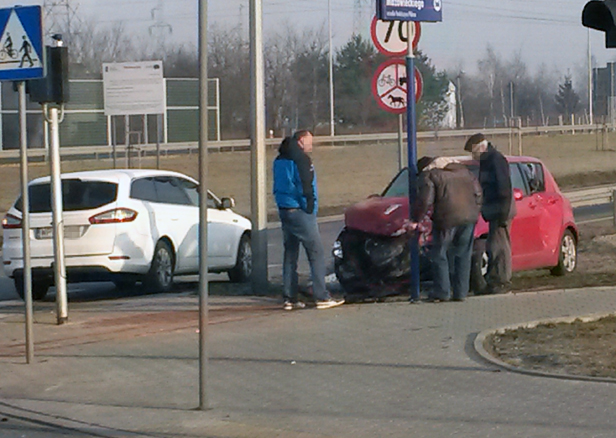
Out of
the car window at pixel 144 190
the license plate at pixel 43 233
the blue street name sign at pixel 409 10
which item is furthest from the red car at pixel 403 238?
the license plate at pixel 43 233

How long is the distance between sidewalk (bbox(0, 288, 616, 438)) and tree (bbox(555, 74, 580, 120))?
120ft

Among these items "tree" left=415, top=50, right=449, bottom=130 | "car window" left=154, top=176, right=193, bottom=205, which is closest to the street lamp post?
"tree" left=415, top=50, right=449, bottom=130

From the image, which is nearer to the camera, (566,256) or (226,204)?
(566,256)

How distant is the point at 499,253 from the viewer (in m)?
12.5

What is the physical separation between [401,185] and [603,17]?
6467 millimetres

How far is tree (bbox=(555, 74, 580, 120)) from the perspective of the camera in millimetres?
47678

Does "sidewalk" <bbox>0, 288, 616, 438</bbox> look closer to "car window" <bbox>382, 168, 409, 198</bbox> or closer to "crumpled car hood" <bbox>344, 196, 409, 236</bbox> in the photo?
"crumpled car hood" <bbox>344, 196, 409, 236</bbox>

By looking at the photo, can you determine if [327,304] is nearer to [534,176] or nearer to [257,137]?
[257,137]

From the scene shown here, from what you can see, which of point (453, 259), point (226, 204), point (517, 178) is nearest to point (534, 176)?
point (517, 178)

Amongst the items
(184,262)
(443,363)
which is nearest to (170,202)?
(184,262)

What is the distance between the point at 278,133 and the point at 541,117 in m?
12.3

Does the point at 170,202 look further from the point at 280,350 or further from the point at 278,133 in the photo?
the point at 278,133

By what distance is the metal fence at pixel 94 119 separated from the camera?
49938mm

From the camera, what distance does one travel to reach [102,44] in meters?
53.4
